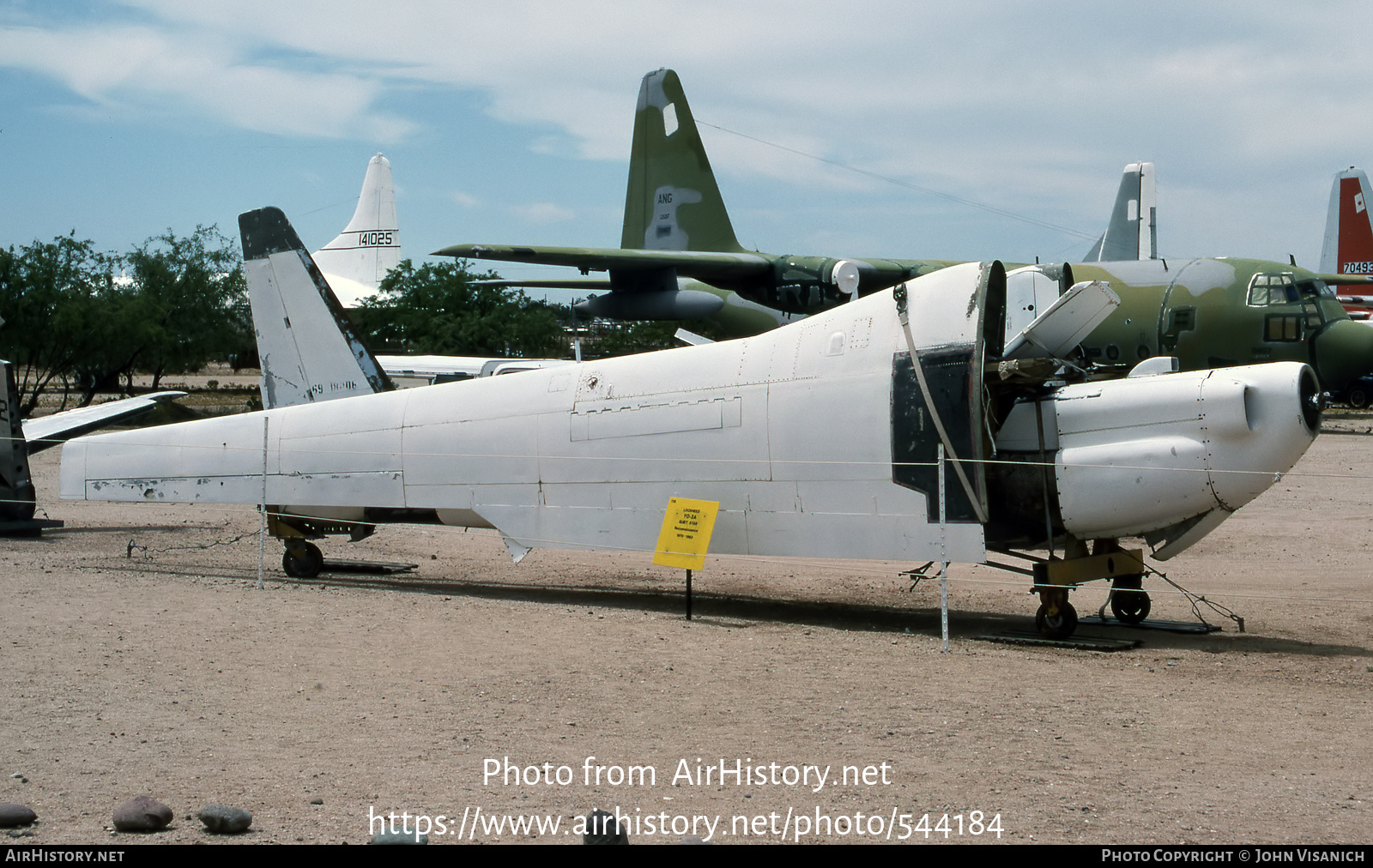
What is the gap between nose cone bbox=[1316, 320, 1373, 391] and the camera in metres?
20.7

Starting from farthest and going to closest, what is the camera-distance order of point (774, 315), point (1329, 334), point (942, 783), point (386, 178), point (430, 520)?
point (386, 178) < point (774, 315) < point (1329, 334) < point (430, 520) < point (942, 783)

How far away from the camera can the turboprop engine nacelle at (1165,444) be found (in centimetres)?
795

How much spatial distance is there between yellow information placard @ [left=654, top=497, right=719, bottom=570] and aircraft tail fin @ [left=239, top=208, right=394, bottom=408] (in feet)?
14.2

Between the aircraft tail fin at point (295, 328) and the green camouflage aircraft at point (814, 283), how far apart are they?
741 centimetres

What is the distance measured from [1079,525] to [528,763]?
4857 millimetres

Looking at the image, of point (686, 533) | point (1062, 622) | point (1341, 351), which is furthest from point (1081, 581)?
point (1341, 351)

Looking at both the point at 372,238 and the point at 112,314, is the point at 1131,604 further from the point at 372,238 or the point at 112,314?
the point at 372,238

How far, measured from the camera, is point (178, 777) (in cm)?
503

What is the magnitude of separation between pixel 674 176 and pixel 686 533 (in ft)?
61.2

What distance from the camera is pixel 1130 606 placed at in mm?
9102

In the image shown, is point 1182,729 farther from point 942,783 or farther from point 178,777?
point 178,777

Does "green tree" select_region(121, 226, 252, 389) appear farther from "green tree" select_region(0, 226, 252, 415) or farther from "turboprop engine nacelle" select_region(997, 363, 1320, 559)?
"turboprop engine nacelle" select_region(997, 363, 1320, 559)

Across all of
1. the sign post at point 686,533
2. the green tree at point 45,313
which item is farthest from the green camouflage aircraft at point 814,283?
the green tree at point 45,313

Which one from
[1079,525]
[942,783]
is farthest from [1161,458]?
[942,783]
